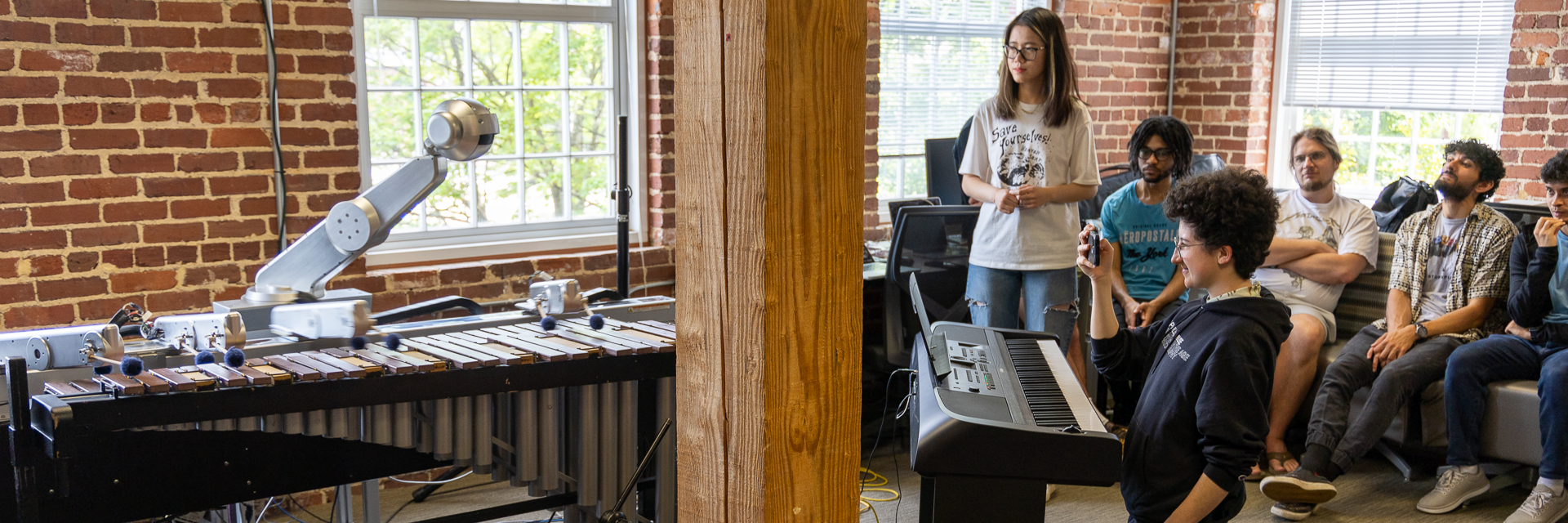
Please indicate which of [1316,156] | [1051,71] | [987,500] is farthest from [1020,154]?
[987,500]

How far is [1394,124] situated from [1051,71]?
9.42 ft

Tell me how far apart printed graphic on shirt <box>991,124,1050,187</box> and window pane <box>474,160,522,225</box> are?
163 cm

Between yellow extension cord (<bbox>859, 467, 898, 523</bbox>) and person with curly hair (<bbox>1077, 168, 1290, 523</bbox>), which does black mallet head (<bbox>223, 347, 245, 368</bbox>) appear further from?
yellow extension cord (<bbox>859, 467, 898, 523</bbox>)

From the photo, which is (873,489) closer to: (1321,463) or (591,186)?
(1321,463)

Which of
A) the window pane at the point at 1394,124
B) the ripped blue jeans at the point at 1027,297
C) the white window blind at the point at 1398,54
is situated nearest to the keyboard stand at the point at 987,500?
the ripped blue jeans at the point at 1027,297

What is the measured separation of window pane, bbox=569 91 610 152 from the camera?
161 inches

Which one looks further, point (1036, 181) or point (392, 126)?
point (392, 126)

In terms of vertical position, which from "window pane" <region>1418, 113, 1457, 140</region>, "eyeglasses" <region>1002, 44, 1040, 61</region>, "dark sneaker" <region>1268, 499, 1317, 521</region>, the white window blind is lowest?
"dark sneaker" <region>1268, 499, 1317, 521</region>

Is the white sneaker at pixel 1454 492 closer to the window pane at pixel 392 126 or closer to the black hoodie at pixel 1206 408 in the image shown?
the black hoodie at pixel 1206 408

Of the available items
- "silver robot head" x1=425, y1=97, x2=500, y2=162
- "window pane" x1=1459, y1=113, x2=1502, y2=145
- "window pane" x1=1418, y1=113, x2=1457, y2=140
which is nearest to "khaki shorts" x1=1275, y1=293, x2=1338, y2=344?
"window pane" x1=1459, y1=113, x2=1502, y2=145

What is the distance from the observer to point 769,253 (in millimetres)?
1522

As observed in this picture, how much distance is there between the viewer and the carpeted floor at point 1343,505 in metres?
3.43

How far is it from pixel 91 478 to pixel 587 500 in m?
0.97

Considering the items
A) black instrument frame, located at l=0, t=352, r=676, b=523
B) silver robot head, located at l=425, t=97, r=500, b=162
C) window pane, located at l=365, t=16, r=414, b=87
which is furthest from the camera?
window pane, located at l=365, t=16, r=414, b=87
